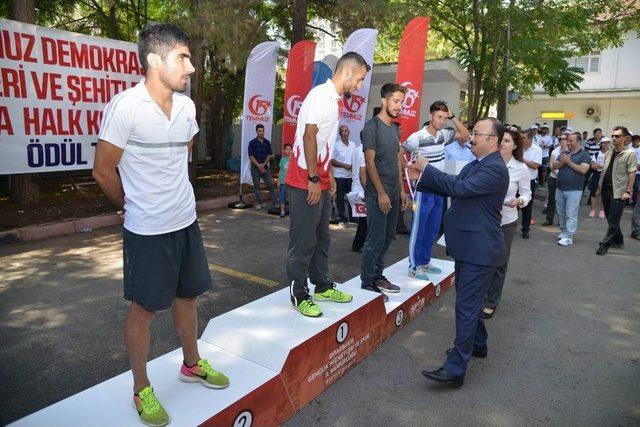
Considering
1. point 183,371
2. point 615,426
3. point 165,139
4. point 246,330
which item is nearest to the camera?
point 165,139

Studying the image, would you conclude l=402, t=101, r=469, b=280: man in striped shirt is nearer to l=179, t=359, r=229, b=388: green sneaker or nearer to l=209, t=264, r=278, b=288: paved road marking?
l=209, t=264, r=278, b=288: paved road marking

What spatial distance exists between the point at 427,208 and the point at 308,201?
2235 mm

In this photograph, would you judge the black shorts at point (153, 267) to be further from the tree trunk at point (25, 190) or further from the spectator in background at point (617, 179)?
the tree trunk at point (25, 190)

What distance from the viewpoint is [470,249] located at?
3102mm

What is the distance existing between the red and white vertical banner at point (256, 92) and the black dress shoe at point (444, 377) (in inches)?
293

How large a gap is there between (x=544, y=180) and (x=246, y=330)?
14891 mm

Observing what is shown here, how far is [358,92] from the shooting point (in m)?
10.3

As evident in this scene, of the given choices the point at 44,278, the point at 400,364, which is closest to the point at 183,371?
the point at 400,364

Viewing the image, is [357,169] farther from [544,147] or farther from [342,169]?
[544,147]

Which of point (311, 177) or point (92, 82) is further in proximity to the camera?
point (92, 82)

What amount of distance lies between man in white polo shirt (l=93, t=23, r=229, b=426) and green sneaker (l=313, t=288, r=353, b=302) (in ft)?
5.13

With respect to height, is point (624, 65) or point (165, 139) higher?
point (624, 65)

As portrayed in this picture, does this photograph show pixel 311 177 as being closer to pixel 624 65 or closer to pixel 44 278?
pixel 44 278

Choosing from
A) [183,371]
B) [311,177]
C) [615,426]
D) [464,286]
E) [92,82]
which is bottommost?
[615,426]
